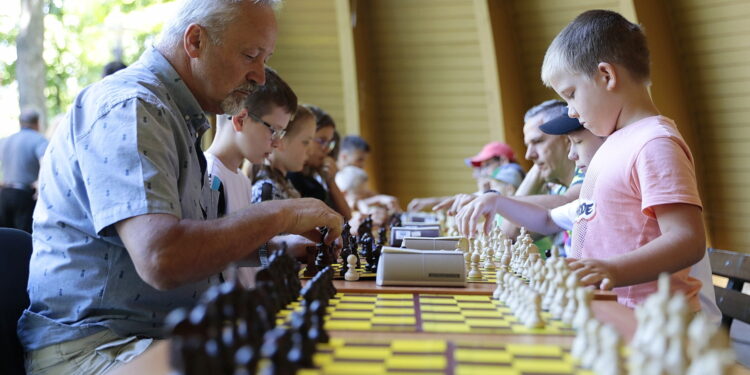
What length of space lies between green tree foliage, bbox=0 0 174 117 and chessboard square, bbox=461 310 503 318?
36.9 ft

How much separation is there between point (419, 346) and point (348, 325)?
27 cm

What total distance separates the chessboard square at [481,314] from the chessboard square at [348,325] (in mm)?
289

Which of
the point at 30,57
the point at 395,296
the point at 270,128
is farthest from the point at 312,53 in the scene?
the point at 395,296

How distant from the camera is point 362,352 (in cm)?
141

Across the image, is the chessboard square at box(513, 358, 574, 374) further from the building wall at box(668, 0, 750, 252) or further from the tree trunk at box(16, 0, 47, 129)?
the tree trunk at box(16, 0, 47, 129)

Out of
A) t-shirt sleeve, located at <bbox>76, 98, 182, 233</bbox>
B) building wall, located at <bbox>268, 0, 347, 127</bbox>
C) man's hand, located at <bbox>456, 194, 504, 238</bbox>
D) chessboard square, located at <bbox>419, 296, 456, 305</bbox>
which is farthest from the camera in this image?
building wall, located at <bbox>268, 0, 347, 127</bbox>

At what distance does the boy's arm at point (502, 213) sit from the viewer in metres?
2.96

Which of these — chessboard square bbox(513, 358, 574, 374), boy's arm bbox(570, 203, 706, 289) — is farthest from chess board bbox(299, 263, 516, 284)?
chessboard square bbox(513, 358, 574, 374)

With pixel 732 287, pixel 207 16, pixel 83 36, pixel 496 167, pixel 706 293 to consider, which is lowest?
pixel 732 287

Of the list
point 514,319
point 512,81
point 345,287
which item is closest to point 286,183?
point 345,287

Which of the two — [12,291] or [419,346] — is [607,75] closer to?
[419,346]

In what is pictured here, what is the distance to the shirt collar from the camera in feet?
7.91

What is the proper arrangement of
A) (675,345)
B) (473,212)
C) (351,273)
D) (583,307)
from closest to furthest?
(675,345) < (583,307) < (351,273) < (473,212)

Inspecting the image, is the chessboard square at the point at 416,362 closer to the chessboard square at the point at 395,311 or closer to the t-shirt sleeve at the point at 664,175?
the chessboard square at the point at 395,311
